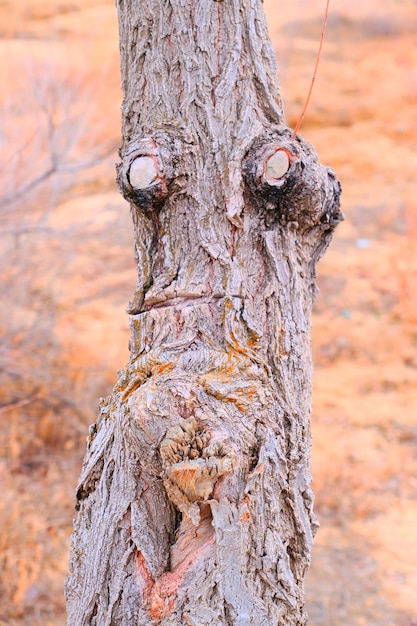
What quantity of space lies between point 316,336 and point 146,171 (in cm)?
422

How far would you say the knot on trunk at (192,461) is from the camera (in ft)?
3.53

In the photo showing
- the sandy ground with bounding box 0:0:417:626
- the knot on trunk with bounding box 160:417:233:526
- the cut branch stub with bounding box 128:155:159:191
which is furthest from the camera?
the sandy ground with bounding box 0:0:417:626

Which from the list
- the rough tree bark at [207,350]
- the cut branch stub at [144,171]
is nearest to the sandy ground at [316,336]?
the rough tree bark at [207,350]

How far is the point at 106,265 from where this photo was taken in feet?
20.7

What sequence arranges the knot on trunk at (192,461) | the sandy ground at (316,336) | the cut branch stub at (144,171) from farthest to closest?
the sandy ground at (316,336) → the cut branch stub at (144,171) → the knot on trunk at (192,461)

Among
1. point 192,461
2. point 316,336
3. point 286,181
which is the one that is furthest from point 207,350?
point 316,336

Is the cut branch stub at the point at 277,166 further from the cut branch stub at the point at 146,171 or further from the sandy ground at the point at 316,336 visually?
the sandy ground at the point at 316,336

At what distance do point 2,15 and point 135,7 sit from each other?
4.84 metres

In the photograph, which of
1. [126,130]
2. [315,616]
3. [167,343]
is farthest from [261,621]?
[315,616]

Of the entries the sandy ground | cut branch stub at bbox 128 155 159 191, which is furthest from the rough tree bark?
the sandy ground

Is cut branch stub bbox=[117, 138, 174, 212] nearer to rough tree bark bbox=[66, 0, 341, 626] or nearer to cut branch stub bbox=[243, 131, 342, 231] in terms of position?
rough tree bark bbox=[66, 0, 341, 626]

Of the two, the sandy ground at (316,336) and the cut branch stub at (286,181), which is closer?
the cut branch stub at (286,181)

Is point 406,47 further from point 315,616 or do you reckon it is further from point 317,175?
point 317,175

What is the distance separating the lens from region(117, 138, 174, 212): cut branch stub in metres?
1.22
